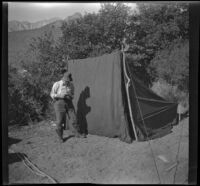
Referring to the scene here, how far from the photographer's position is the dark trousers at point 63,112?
20.2 ft

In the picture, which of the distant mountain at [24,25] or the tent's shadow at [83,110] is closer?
the distant mountain at [24,25]

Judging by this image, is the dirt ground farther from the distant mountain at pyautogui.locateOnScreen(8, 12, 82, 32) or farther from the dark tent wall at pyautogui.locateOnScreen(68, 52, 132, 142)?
the distant mountain at pyautogui.locateOnScreen(8, 12, 82, 32)

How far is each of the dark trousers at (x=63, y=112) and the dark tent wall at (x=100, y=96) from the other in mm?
217

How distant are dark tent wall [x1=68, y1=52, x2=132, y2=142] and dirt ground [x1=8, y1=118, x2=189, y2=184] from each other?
0.72ft

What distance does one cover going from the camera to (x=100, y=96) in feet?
21.0

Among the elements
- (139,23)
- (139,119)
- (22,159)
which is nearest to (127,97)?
(139,119)

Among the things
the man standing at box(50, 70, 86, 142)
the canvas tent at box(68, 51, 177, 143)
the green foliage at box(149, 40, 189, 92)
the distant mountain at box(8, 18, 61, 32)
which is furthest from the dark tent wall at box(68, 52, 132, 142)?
the distant mountain at box(8, 18, 61, 32)

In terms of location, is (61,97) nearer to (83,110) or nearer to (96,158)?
(83,110)

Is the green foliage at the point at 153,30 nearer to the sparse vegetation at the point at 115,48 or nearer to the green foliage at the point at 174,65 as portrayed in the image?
the sparse vegetation at the point at 115,48

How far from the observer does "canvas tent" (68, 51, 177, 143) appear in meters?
6.04

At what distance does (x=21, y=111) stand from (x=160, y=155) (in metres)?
2.82

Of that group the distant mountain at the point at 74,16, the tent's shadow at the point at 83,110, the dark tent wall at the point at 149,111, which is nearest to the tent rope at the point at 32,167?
the tent's shadow at the point at 83,110

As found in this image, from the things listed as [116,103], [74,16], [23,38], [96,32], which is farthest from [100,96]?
[23,38]

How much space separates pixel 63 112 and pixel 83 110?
0.60 m
